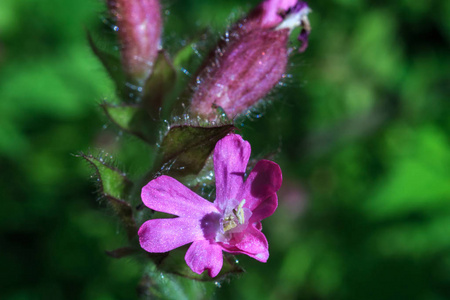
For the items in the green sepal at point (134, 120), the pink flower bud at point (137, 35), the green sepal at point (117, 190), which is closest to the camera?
the green sepal at point (117, 190)

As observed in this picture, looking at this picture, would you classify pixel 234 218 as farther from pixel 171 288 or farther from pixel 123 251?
pixel 171 288

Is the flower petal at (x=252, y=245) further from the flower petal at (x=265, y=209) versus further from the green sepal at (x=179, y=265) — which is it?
the green sepal at (x=179, y=265)

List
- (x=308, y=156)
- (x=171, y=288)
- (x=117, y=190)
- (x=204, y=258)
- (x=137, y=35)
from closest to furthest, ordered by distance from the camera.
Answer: (x=204, y=258) < (x=117, y=190) < (x=171, y=288) < (x=137, y=35) < (x=308, y=156)

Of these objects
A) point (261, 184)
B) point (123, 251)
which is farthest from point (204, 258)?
point (123, 251)

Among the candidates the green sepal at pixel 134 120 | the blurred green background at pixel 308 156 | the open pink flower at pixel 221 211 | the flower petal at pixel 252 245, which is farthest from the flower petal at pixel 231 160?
the blurred green background at pixel 308 156

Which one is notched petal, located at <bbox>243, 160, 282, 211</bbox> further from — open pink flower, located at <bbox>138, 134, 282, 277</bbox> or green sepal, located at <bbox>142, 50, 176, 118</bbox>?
green sepal, located at <bbox>142, 50, 176, 118</bbox>
